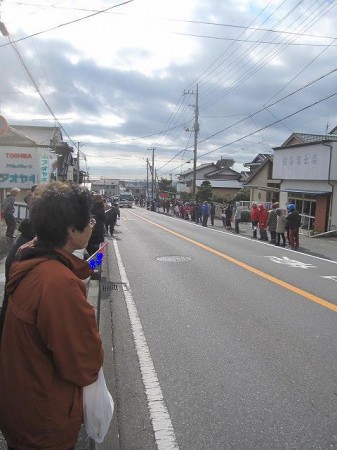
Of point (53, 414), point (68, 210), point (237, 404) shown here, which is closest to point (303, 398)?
point (237, 404)

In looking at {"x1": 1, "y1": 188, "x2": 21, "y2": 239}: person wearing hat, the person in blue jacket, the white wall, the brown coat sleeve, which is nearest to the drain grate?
{"x1": 1, "y1": 188, "x2": 21, "y2": 239}: person wearing hat

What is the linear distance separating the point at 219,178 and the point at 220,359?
72.2 m

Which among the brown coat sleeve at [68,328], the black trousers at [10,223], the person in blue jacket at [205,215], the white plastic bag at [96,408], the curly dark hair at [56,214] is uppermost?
the curly dark hair at [56,214]

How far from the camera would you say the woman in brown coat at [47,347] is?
1799mm

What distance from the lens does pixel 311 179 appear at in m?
25.2

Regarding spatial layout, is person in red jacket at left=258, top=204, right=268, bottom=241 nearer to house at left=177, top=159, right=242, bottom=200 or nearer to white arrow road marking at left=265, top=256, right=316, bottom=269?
white arrow road marking at left=265, top=256, right=316, bottom=269

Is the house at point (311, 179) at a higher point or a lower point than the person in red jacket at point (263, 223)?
higher

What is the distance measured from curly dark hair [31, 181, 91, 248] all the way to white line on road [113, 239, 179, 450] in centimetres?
198

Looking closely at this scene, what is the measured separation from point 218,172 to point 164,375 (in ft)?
244

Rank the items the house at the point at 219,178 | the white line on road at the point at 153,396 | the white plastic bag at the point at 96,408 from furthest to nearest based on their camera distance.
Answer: the house at the point at 219,178, the white line on road at the point at 153,396, the white plastic bag at the point at 96,408

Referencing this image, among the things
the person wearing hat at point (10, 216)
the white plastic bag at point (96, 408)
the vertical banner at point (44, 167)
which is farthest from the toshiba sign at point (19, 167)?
the white plastic bag at point (96, 408)

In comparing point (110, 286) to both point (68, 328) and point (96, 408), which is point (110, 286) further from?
point (68, 328)

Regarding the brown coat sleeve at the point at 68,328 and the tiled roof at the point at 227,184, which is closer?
the brown coat sleeve at the point at 68,328

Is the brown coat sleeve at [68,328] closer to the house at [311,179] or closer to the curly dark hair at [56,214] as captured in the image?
the curly dark hair at [56,214]
